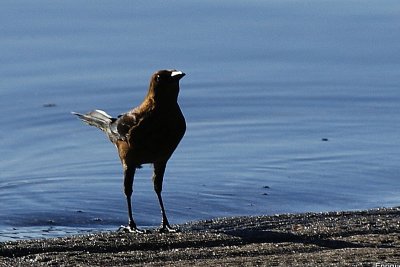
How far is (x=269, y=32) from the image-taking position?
15461mm

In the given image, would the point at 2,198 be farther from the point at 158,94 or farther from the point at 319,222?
the point at 319,222

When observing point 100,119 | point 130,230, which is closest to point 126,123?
point 130,230

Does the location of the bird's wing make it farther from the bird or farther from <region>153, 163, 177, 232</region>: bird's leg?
<region>153, 163, 177, 232</region>: bird's leg

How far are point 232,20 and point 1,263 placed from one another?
27.4 feet

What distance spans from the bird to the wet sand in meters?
0.58

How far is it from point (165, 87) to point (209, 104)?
412cm

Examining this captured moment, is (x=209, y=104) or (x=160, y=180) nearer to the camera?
(x=160, y=180)

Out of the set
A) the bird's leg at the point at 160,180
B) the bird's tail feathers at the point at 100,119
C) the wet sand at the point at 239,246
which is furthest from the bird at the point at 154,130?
the wet sand at the point at 239,246

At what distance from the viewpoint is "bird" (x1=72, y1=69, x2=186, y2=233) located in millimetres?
9438

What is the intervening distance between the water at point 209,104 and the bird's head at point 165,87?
4.21 ft

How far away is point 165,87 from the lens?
9.58 meters

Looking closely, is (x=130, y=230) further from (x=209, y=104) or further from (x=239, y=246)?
(x=209, y=104)

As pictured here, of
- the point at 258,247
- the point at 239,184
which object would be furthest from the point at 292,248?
the point at 239,184

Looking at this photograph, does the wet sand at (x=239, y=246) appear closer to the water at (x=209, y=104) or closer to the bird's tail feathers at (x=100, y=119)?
the bird's tail feathers at (x=100, y=119)
